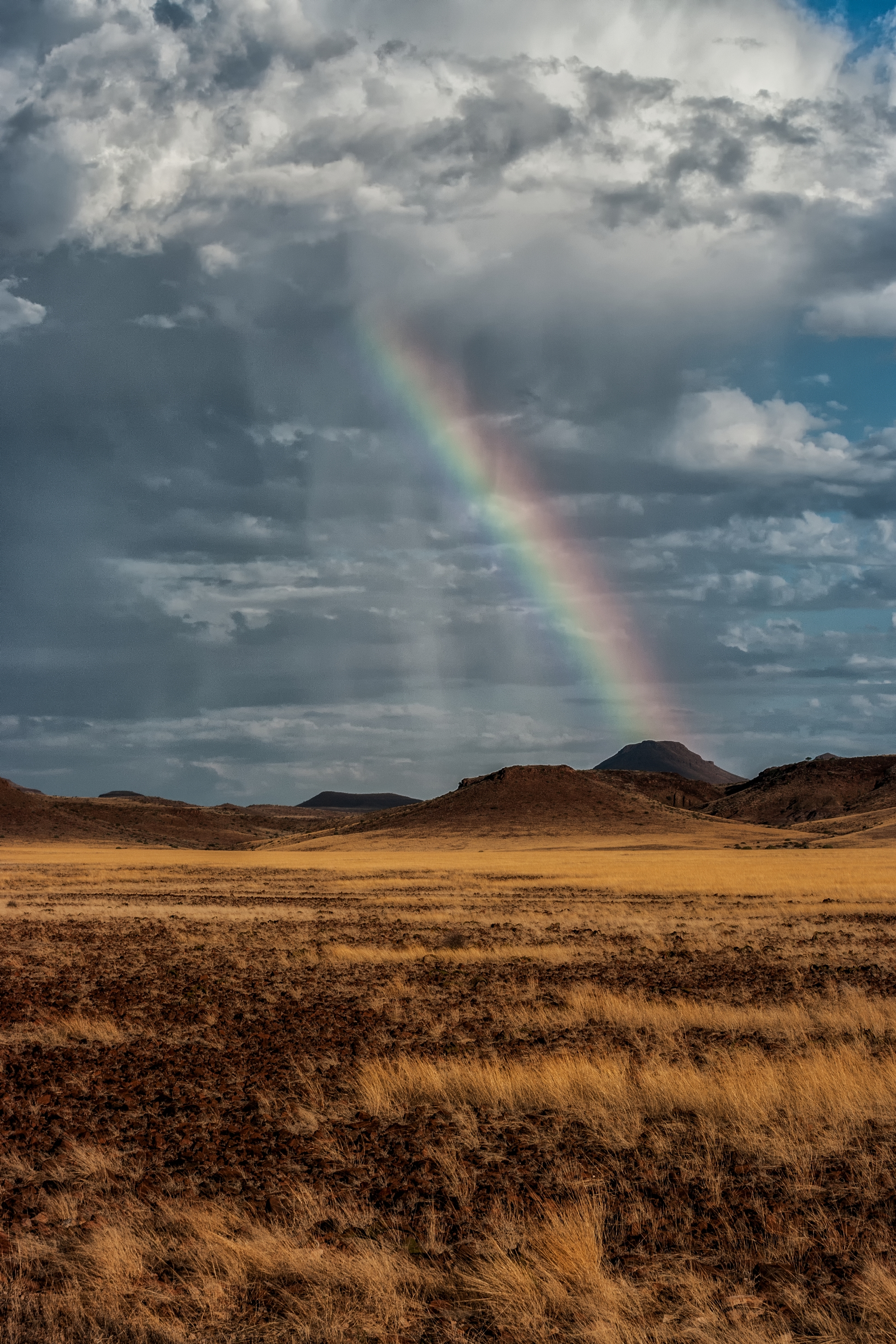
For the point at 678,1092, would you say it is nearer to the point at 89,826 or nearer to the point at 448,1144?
the point at 448,1144

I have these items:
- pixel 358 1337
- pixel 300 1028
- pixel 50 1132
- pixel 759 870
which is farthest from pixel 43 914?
pixel 759 870

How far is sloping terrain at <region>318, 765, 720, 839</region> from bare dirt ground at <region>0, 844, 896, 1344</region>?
113 metres

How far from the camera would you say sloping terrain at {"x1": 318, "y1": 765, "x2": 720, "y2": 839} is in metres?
140

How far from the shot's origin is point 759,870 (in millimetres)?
64375

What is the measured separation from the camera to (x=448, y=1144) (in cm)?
1030

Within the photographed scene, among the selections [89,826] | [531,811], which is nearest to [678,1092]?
[531,811]

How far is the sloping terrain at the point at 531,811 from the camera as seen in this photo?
140375mm

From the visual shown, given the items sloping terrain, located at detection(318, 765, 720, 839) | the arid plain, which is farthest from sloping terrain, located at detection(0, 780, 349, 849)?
the arid plain

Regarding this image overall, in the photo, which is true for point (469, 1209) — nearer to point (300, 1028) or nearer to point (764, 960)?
point (300, 1028)

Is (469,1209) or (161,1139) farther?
(161,1139)

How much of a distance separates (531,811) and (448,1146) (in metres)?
139

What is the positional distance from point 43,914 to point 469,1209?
31.2 meters

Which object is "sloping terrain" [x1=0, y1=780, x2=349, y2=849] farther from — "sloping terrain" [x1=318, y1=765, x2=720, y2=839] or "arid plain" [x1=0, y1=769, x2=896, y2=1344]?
"arid plain" [x1=0, y1=769, x2=896, y2=1344]

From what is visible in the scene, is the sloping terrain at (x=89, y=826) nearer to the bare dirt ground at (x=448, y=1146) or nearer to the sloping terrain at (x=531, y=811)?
the sloping terrain at (x=531, y=811)
